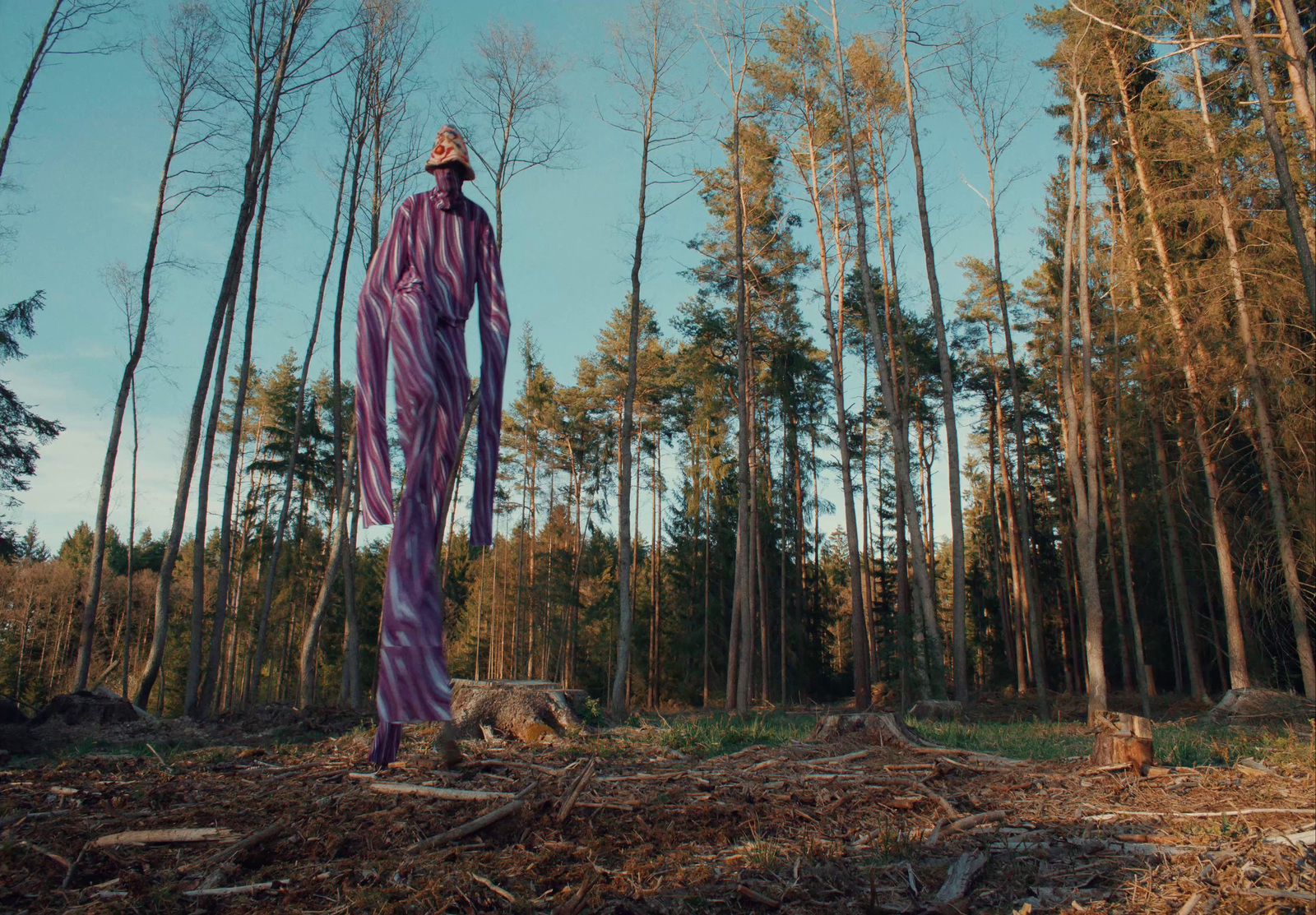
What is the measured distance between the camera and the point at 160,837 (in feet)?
11.1

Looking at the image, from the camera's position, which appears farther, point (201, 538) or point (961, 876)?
point (201, 538)

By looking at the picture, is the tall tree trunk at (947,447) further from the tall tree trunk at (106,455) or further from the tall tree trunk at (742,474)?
the tall tree trunk at (106,455)

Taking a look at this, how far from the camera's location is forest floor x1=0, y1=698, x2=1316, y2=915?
271 cm

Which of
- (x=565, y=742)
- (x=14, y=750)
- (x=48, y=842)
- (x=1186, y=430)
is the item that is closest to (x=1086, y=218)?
(x=1186, y=430)

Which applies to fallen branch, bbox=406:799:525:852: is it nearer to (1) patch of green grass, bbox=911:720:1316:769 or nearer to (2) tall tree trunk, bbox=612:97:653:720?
(1) patch of green grass, bbox=911:720:1316:769

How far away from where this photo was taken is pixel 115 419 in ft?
45.3

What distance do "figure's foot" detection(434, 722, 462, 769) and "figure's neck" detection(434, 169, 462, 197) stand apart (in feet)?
11.0

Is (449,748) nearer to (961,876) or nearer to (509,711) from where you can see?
(509,711)

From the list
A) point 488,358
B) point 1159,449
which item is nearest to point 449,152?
point 488,358

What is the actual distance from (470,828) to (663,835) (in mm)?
915

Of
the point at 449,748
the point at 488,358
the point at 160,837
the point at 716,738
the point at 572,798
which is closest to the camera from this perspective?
the point at 160,837

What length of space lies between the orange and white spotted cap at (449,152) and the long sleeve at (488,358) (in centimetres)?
31

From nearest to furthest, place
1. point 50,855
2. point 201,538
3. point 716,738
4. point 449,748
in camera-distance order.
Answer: point 50,855 < point 449,748 < point 716,738 < point 201,538

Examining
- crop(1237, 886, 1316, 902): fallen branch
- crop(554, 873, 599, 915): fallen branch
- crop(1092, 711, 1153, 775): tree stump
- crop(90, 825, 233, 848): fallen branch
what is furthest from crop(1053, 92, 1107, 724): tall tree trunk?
crop(90, 825, 233, 848): fallen branch
